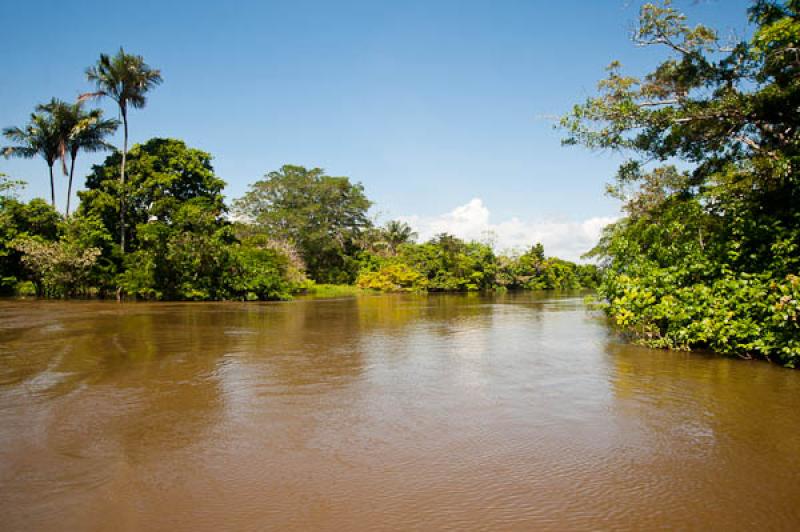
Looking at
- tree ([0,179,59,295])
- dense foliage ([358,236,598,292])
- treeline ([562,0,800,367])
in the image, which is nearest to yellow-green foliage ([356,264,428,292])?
dense foliage ([358,236,598,292])

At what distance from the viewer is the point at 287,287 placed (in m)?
27.1

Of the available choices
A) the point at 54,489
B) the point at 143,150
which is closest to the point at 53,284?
the point at 143,150

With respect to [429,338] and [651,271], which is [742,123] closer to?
[651,271]

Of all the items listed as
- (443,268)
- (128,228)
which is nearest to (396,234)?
(443,268)

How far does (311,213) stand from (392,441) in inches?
1581

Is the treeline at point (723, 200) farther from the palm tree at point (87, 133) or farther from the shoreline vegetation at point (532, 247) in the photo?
the palm tree at point (87, 133)

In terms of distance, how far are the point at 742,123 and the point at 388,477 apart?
28.7 ft

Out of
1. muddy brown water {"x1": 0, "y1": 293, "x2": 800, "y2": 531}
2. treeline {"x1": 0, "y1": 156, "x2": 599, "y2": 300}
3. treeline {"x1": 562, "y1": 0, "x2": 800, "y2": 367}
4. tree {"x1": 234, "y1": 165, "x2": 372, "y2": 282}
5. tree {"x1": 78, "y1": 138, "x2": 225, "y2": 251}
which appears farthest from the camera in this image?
tree {"x1": 234, "y1": 165, "x2": 372, "y2": 282}

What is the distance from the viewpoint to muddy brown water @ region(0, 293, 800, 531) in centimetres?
303

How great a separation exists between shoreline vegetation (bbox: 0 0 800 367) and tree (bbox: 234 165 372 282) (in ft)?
0.44

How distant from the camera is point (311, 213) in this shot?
43.3 metres

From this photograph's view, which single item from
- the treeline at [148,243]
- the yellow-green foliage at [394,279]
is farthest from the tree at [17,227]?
the yellow-green foliage at [394,279]

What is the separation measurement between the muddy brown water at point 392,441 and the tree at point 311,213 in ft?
110

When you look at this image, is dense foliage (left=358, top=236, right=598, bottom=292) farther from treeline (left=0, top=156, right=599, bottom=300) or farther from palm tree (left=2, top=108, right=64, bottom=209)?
palm tree (left=2, top=108, right=64, bottom=209)
